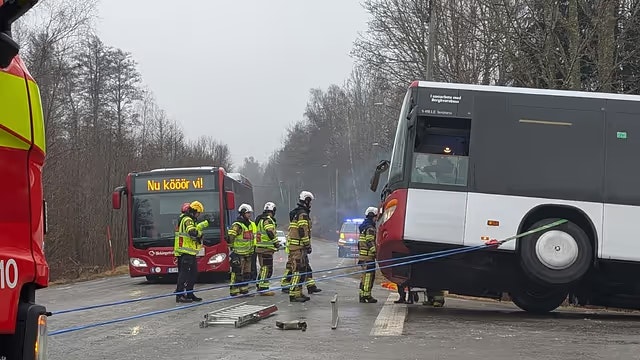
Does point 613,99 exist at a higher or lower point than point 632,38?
lower

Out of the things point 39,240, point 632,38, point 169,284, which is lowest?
point 169,284

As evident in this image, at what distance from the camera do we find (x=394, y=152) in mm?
11625

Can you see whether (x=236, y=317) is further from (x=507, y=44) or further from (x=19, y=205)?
(x=507, y=44)

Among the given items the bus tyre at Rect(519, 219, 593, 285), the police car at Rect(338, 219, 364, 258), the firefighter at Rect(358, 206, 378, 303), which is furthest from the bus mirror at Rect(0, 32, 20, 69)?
the police car at Rect(338, 219, 364, 258)

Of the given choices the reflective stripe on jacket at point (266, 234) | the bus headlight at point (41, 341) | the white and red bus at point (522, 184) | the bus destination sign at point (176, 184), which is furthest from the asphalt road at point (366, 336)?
the bus destination sign at point (176, 184)

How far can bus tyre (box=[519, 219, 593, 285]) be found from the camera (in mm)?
10234

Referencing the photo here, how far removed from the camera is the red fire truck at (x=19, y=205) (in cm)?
239

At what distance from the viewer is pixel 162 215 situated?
1941 cm

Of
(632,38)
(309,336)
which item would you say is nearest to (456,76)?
(632,38)

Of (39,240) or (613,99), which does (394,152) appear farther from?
(39,240)

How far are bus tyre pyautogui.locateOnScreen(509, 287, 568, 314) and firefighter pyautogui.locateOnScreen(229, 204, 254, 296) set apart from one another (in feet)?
19.5

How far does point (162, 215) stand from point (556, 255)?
1191 cm

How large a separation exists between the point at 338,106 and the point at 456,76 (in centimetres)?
5428

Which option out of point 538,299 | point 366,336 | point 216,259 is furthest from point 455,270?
point 216,259
